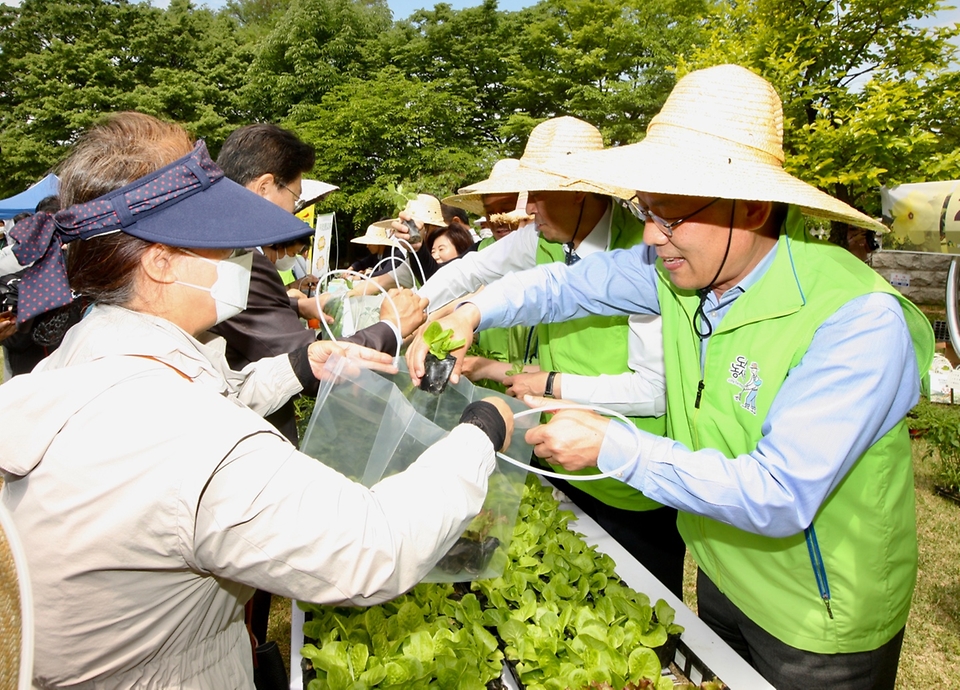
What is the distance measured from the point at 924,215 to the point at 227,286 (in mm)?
9582

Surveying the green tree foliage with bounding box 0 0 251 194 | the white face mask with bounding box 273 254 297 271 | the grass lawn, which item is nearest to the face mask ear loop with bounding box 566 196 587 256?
the white face mask with bounding box 273 254 297 271

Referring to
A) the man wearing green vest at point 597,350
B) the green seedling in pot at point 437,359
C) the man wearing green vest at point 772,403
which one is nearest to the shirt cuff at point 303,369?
the green seedling in pot at point 437,359

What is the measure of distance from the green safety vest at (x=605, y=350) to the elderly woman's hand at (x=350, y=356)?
860 millimetres

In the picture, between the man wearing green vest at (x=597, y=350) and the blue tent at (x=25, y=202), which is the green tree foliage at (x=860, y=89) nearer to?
the man wearing green vest at (x=597, y=350)

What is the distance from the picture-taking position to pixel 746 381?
Answer: 5.02 feet

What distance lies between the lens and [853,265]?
1518 mm

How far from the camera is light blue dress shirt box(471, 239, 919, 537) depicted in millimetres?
1335

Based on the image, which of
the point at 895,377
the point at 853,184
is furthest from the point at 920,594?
the point at 853,184

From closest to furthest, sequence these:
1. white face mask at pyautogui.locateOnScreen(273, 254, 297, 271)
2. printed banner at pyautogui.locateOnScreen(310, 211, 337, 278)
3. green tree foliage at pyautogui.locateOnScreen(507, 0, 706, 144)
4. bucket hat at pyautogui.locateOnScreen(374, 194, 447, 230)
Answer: white face mask at pyautogui.locateOnScreen(273, 254, 297, 271) < bucket hat at pyautogui.locateOnScreen(374, 194, 447, 230) < printed banner at pyautogui.locateOnScreen(310, 211, 337, 278) < green tree foliage at pyautogui.locateOnScreen(507, 0, 706, 144)

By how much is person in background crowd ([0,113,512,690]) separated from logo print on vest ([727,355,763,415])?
0.61 meters

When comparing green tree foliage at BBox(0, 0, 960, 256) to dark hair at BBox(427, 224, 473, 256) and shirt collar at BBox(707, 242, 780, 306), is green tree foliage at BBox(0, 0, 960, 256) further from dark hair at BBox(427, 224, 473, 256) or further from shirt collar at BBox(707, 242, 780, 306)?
shirt collar at BBox(707, 242, 780, 306)

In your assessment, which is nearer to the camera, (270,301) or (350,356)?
(350,356)

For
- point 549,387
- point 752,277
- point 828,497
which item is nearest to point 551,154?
point 549,387

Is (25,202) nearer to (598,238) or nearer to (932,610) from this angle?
(598,238)
